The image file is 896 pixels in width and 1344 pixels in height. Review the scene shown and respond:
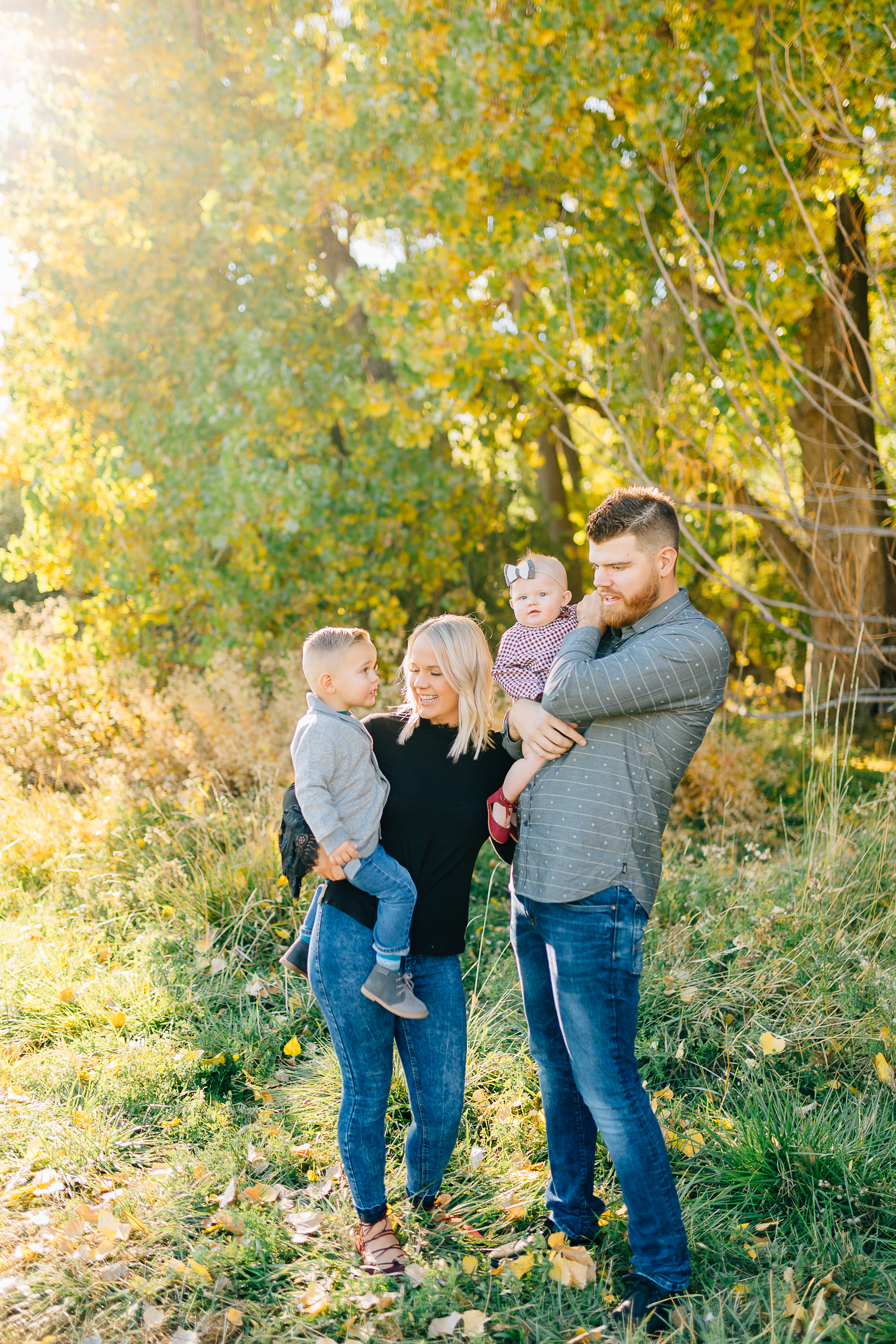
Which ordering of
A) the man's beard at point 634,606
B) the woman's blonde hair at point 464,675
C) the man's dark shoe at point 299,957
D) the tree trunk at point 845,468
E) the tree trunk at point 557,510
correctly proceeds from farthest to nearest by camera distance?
the tree trunk at point 557,510, the tree trunk at point 845,468, the man's dark shoe at point 299,957, the woman's blonde hair at point 464,675, the man's beard at point 634,606

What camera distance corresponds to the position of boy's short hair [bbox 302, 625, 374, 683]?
266 centimetres

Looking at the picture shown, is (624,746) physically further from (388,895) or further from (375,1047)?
(375,1047)

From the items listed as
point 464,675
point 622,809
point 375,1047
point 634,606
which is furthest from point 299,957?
point 634,606

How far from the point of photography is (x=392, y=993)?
2518mm

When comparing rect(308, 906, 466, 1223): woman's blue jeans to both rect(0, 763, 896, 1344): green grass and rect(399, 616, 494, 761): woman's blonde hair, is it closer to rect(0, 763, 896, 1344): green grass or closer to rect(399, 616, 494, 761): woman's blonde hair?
rect(0, 763, 896, 1344): green grass

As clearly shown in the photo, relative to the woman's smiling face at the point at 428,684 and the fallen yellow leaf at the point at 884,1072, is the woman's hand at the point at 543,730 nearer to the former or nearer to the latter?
the woman's smiling face at the point at 428,684

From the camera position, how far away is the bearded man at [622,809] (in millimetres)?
2275

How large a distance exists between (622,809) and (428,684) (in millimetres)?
676

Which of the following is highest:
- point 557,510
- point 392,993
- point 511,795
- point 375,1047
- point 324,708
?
point 557,510

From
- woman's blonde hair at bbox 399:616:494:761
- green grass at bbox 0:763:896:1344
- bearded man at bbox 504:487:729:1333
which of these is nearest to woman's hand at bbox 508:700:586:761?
bearded man at bbox 504:487:729:1333

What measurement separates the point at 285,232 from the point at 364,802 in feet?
21.1

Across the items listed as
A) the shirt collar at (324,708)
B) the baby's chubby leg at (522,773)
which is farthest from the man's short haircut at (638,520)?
the shirt collar at (324,708)

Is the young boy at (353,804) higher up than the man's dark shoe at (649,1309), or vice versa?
the young boy at (353,804)

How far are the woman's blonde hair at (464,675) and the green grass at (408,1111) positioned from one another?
159cm
